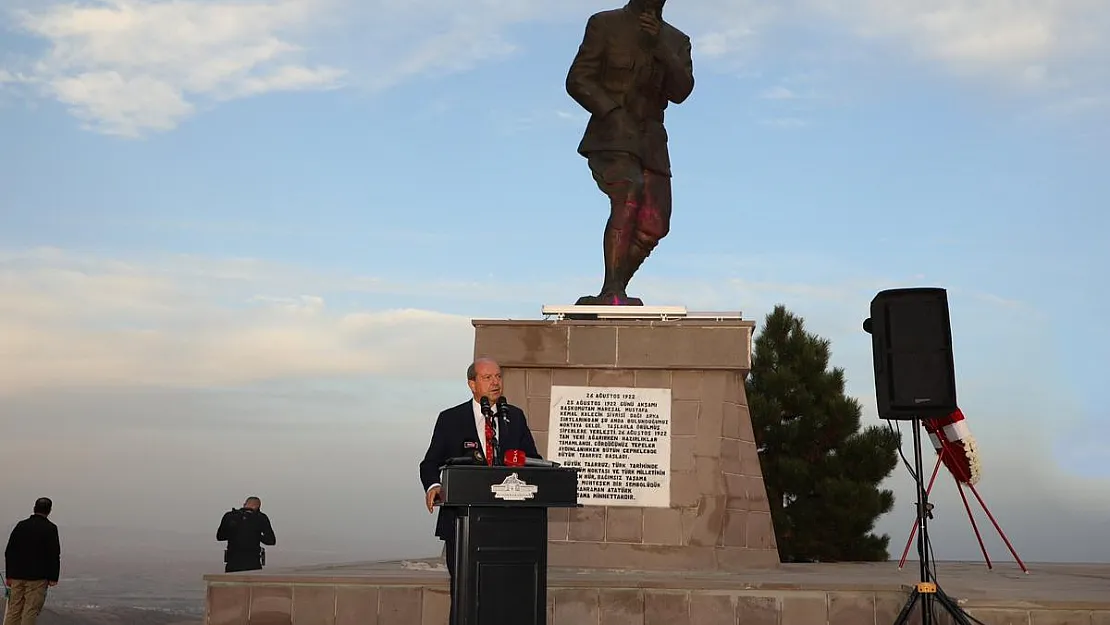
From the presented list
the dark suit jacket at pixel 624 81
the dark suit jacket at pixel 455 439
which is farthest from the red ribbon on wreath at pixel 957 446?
the dark suit jacket at pixel 455 439

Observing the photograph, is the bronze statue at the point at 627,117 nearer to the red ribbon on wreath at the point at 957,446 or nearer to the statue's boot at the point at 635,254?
the statue's boot at the point at 635,254

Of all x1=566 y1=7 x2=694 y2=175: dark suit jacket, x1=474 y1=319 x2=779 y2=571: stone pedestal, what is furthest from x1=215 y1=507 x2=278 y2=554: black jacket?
x1=566 y1=7 x2=694 y2=175: dark suit jacket

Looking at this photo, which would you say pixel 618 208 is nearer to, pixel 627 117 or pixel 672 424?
pixel 627 117

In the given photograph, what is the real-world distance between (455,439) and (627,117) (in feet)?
16.8

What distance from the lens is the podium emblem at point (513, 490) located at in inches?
204

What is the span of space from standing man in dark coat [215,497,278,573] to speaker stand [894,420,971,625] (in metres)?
7.88

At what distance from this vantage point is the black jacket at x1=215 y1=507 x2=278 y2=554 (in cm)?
1236

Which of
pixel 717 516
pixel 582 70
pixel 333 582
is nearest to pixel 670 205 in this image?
pixel 582 70

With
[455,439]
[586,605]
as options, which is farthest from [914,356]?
[455,439]

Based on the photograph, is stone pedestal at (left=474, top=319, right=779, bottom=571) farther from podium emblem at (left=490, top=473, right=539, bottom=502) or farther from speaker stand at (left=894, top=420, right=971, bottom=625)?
podium emblem at (left=490, top=473, right=539, bottom=502)

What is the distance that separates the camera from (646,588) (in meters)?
7.36

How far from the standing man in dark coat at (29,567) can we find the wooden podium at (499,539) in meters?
6.86

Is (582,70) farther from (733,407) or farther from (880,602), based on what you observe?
(880,602)

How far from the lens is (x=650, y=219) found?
10.2 m
